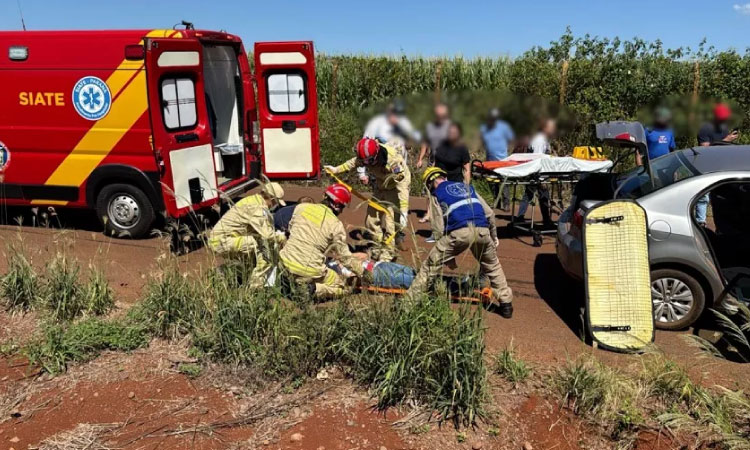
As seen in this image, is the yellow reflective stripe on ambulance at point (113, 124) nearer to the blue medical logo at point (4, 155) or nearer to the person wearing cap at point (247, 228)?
the blue medical logo at point (4, 155)

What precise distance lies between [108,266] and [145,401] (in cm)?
299

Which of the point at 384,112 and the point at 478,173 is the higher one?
the point at 384,112

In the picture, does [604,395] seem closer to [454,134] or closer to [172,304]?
[172,304]

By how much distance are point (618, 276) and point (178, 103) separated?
5.12 m

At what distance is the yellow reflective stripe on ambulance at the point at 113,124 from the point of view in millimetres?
6871

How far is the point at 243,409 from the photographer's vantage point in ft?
12.7

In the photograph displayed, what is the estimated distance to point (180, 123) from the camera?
7145 millimetres

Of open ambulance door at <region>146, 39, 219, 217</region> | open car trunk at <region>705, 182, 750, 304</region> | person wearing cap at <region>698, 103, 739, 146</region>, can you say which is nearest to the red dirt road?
open car trunk at <region>705, 182, 750, 304</region>

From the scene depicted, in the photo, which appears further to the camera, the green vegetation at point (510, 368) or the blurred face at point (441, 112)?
the blurred face at point (441, 112)

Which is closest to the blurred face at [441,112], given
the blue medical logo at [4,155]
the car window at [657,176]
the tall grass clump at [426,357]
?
the car window at [657,176]

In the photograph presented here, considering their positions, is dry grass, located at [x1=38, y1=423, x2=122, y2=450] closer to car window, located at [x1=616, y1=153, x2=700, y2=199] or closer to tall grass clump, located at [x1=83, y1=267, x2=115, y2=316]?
tall grass clump, located at [x1=83, y1=267, x2=115, y2=316]

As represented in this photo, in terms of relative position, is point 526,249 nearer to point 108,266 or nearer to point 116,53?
point 108,266

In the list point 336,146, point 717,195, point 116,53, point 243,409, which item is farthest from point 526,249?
point 336,146

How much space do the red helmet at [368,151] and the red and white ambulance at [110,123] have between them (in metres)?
1.67
